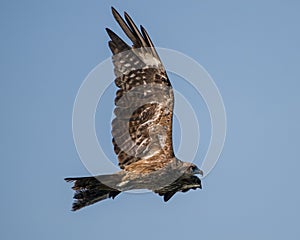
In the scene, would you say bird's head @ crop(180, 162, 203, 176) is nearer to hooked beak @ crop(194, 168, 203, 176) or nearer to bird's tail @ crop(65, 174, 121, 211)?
hooked beak @ crop(194, 168, 203, 176)

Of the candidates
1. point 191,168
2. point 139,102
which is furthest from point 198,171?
point 139,102

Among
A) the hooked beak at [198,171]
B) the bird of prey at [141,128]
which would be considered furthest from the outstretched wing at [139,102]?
the hooked beak at [198,171]

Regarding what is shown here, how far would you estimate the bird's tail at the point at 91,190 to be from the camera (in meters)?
13.7

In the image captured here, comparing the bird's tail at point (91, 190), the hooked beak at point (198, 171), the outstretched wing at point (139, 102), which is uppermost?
the outstretched wing at point (139, 102)

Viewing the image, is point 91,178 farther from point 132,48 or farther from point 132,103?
point 132,48

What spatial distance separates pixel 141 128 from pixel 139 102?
1.78 ft

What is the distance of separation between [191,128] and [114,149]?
195cm

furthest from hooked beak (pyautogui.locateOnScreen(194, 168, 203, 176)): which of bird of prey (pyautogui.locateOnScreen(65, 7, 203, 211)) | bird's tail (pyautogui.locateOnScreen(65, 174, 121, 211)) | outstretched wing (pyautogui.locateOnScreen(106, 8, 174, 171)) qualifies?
bird's tail (pyautogui.locateOnScreen(65, 174, 121, 211))

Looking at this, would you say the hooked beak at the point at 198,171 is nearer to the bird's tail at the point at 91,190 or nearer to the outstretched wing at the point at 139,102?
the outstretched wing at the point at 139,102

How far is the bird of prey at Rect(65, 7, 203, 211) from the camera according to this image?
14.1m

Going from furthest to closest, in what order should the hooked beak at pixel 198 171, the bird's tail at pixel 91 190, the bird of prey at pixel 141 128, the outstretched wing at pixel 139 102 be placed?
the outstretched wing at pixel 139 102 < the hooked beak at pixel 198 171 < the bird of prey at pixel 141 128 < the bird's tail at pixel 91 190

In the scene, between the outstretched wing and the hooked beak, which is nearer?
the hooked beak

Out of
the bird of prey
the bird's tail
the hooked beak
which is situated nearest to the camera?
the bird's tail

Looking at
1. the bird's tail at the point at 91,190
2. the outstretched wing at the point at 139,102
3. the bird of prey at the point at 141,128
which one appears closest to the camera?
the bird's tail at the point at 91,190
